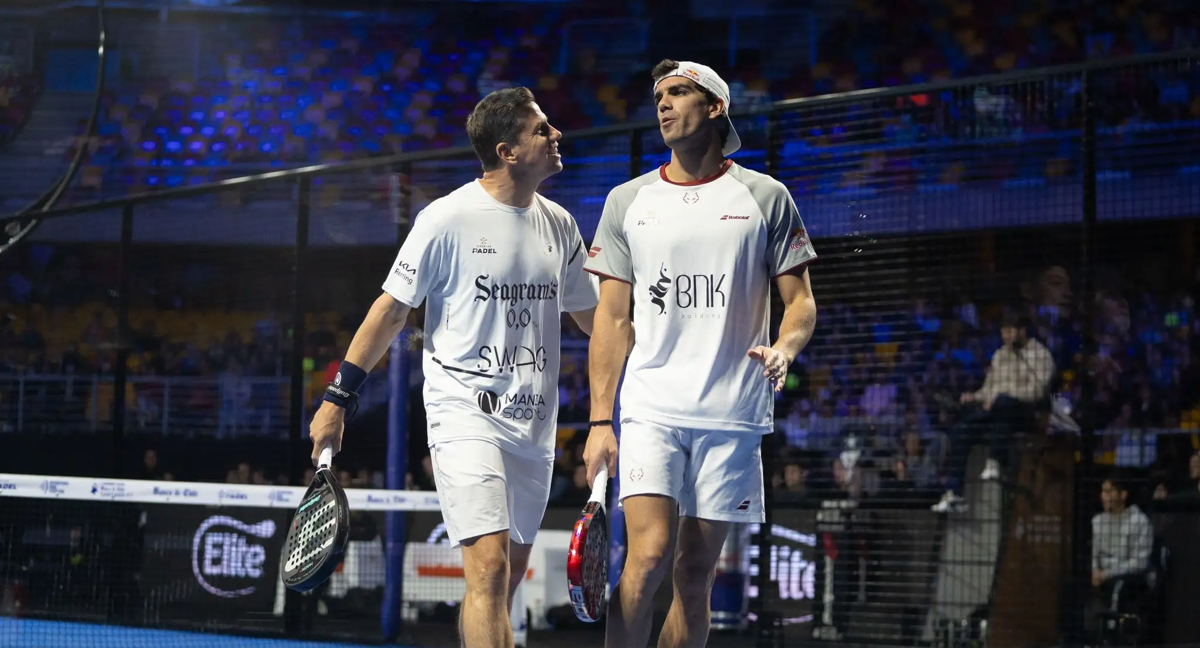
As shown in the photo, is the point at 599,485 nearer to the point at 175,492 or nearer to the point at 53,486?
the point at 175,492

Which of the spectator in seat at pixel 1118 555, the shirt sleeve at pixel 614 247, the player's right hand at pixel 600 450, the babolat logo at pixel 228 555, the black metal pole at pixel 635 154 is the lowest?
the babolat logo at pixel 228 555

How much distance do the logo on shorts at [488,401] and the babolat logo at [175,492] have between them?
493cm

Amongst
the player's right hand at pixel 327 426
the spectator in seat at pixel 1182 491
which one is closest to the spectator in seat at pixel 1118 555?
the spectator in seat at pixel 1182 491

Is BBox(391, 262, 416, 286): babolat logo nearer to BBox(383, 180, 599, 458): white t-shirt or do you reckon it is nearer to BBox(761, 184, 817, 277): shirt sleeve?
BBox(383, 180, 599, 458): white t-shirt

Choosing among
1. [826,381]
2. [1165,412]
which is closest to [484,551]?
[826,381]

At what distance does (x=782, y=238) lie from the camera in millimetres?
4387

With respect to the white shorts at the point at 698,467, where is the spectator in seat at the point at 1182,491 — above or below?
below

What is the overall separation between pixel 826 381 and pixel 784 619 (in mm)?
1512

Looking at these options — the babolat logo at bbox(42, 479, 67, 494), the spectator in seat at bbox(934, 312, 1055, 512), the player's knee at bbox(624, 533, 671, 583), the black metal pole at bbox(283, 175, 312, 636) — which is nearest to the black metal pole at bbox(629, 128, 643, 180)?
the spectator in seat at bbox(934, 312, 1055, 512)

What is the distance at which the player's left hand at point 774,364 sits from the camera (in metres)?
3.98

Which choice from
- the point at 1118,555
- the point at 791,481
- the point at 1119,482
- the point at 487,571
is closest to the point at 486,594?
the point at 487,571

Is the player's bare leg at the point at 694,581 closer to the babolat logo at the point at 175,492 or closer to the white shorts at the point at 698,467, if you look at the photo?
the white shorts at the point at 698,467

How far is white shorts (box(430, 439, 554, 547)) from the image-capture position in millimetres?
4477

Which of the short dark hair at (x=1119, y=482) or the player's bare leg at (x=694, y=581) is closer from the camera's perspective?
the player's bare leg at (x=694, y=581)
